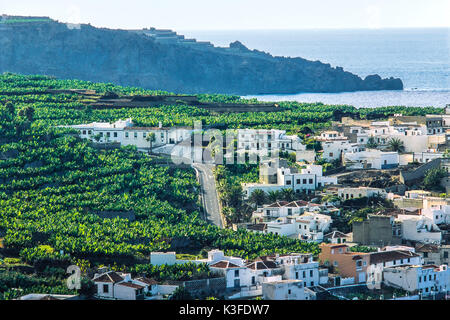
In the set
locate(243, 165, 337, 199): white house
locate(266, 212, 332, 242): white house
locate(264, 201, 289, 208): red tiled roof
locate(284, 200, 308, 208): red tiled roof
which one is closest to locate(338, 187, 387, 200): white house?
locate(243, 165, 337, 199): white house

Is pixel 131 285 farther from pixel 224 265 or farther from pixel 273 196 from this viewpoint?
pixel 273 196

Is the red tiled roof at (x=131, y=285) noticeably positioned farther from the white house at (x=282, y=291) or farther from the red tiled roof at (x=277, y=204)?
the red tiled roof at (x=277, y=204)

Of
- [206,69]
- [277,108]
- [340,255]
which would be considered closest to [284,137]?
[277,108]

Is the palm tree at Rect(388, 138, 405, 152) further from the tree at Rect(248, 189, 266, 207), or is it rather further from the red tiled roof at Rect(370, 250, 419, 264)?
the red tiled roof at Rect(370, 250, 419, 264)

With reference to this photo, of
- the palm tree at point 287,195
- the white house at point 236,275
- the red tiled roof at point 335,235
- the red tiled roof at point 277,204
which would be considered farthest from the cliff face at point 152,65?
the white house at point 236,275

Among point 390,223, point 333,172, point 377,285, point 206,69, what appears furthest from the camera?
point 206,69

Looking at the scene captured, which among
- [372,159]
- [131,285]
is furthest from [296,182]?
[131,285]
